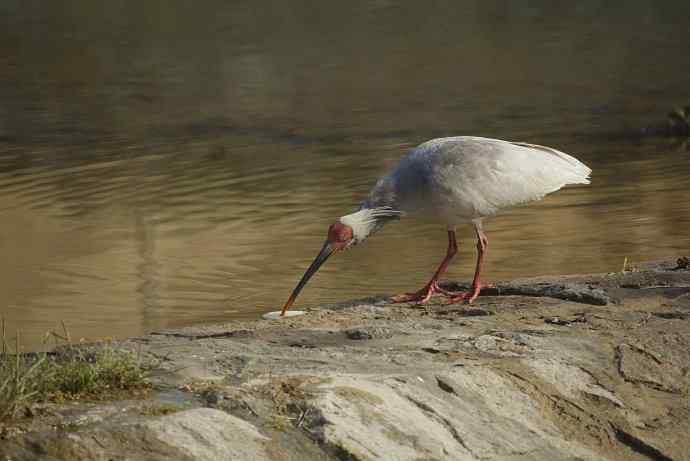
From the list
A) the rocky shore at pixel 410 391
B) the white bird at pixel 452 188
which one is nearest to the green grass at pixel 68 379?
the rocky shore at pixel 410 391

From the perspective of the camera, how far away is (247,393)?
569 cm

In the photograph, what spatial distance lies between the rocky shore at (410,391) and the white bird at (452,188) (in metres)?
0.61

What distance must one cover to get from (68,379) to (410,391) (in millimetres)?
1344

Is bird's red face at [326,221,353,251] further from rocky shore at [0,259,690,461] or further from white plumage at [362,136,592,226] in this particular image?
rocky shore at [0,259,690,461]

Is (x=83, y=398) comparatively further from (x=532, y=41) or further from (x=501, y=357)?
(x=532, y=41)

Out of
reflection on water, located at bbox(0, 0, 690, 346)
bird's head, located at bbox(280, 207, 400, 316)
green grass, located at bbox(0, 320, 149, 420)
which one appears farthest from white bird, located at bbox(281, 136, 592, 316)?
green grass, located at bbox(0, 320, 149, 420)

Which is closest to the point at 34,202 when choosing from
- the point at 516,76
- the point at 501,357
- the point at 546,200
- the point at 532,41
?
the point at 546,200

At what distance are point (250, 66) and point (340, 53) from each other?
7.73 ft

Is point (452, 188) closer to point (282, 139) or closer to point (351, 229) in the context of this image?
point (351, 229)

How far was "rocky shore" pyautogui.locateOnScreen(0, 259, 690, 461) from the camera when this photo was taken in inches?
210

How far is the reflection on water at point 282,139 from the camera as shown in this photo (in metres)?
10.4

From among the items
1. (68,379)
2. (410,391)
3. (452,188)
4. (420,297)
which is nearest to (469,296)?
(420,297)

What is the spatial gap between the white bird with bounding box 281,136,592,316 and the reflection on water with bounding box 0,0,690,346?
135 cm

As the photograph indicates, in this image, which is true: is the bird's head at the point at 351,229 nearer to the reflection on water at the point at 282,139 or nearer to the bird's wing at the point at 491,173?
the bird's wing at the point at 491,173
